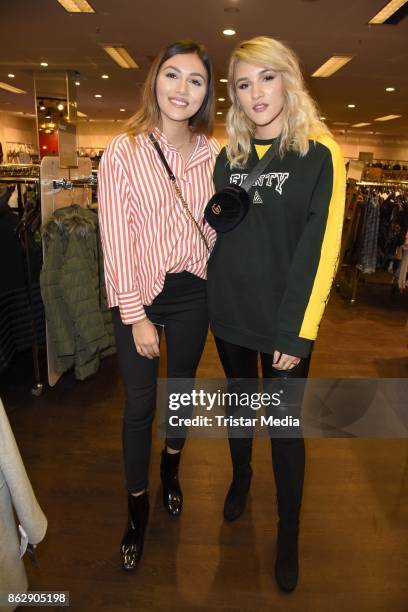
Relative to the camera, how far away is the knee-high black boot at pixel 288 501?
54.7 inches

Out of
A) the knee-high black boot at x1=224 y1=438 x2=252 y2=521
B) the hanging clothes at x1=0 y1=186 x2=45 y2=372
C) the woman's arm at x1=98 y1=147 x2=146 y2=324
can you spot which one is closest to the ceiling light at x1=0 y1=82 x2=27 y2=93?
the hanging clothes at x1=0 y1=186 x2=45 y2=372

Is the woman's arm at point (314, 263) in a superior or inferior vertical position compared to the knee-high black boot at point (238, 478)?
superior

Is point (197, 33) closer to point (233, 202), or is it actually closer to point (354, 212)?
point (354, 212)

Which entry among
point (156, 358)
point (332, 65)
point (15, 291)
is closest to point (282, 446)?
point (156, 358)

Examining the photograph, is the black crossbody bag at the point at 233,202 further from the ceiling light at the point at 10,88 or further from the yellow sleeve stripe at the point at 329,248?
the ceiling light at the point at 10,88

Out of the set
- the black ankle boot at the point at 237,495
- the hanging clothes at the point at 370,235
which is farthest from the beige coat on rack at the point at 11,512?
the hanging clothes at the point at 370,235

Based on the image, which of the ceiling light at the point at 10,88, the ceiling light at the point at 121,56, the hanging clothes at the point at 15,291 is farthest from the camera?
the ceiling light at the point at 10,88

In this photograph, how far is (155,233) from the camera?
1.33 meters

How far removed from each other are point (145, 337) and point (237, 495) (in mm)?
841

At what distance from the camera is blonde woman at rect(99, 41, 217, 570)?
1266mm

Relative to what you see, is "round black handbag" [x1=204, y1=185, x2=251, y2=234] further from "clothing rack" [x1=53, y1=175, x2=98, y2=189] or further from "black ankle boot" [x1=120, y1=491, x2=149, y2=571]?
"clothing rack" [x1=53, y1=175, x2=98, y2=189]

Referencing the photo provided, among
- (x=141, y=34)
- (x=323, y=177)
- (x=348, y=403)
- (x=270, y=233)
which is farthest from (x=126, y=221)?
(x=141, y=34)

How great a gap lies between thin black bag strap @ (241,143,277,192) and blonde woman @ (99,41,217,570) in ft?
0.57

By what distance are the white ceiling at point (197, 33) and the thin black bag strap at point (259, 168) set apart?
3.14 metres
